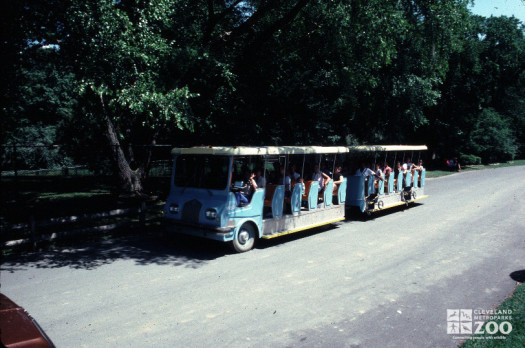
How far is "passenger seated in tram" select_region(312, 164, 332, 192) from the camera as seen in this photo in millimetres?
12070

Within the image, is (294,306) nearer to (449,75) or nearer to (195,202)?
(195,202)

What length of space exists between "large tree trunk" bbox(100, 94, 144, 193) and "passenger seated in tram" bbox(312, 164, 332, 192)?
25.3 ft

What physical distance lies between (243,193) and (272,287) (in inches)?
123

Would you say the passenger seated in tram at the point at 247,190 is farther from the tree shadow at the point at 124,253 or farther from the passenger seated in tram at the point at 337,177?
the passenger seated in tram at the point at 337,177

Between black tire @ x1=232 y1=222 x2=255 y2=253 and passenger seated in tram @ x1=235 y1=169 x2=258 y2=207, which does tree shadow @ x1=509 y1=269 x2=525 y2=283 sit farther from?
passenger seated in tram @ x1=235 y1=169 x2=258 y2=207

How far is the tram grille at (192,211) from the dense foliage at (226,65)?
262 centimetres

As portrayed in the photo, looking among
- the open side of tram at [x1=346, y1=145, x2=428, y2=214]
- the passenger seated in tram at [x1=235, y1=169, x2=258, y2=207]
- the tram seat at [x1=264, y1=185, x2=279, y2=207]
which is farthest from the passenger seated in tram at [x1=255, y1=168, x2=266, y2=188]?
the open side of tram at [x1=346, y1=145, x2=428, y2=214]

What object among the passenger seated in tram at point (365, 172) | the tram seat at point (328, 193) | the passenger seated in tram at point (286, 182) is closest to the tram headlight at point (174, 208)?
the passenger seated in tram at point (286, 182)

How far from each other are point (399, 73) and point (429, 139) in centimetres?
1606

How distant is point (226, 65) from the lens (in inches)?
535

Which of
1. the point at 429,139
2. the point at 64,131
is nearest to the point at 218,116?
the point at 64,131

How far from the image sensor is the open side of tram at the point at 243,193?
941 cm

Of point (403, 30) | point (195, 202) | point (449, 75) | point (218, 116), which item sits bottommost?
point (195, 202)

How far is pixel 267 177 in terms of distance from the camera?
10930 mm
